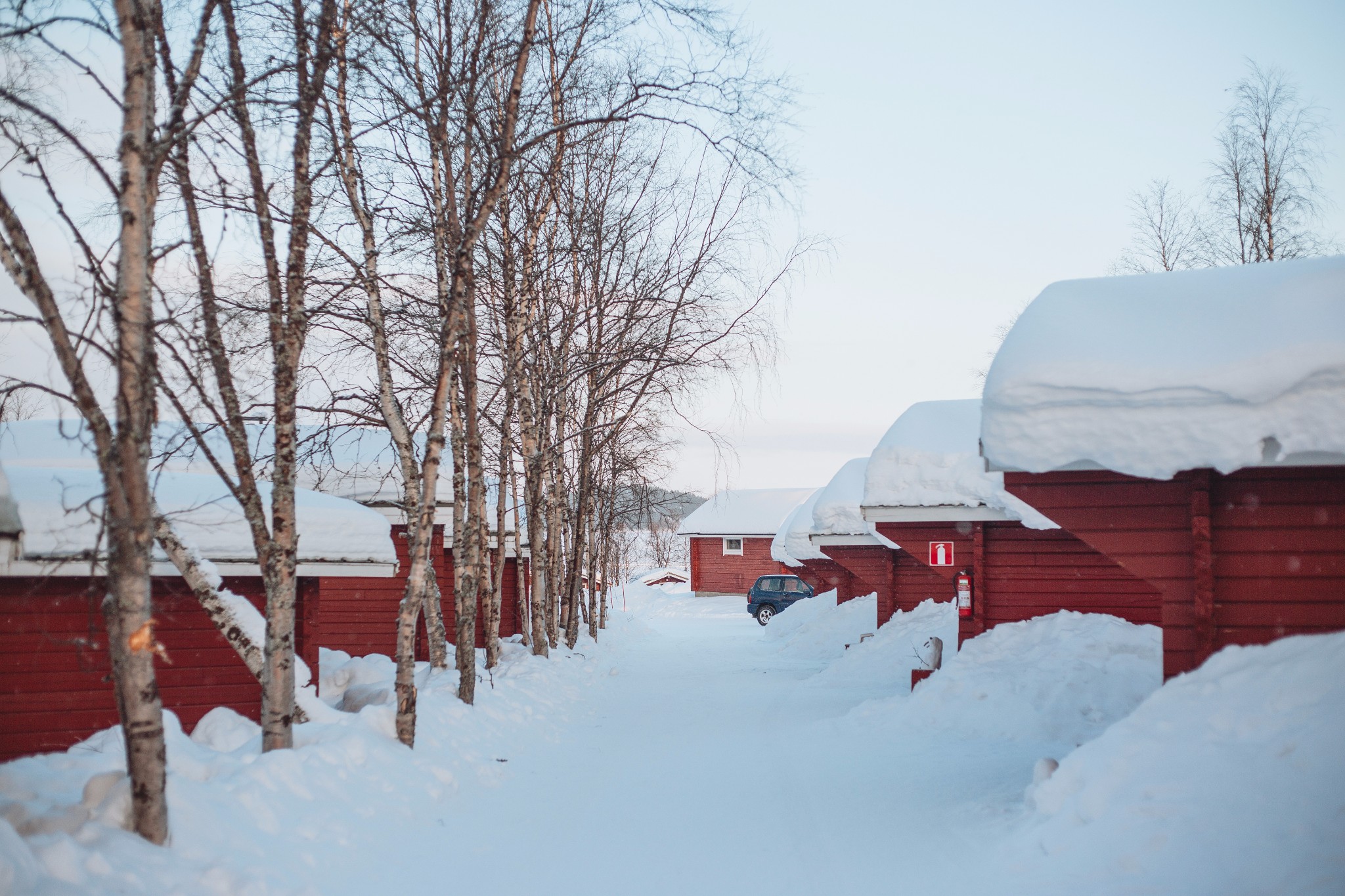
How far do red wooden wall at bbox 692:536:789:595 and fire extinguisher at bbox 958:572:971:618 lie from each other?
124ft

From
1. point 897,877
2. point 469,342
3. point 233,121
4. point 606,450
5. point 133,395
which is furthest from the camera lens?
point 606,450

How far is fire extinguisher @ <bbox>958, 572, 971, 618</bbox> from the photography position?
12.5 m

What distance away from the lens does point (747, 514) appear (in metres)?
51.9

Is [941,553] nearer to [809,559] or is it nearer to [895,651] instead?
[895,651]

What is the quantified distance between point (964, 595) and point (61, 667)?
10.3 metres

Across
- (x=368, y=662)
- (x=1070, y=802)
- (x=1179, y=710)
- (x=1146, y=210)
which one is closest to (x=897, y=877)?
(x=1070, y=802)

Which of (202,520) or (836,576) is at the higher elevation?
(202,520)

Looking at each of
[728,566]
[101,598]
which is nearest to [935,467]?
[101,598]

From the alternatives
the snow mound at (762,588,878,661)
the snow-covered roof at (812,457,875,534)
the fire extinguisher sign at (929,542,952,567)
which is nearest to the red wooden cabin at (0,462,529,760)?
the fire extinguisher sign at (929,542,952,567)

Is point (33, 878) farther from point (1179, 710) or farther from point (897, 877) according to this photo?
point (1179, 710)

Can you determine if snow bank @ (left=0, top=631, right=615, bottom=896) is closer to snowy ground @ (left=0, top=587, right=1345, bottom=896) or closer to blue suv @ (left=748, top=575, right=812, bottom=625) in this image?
snowy ground @ (left=0, top=587, right=1345, bottom=896)

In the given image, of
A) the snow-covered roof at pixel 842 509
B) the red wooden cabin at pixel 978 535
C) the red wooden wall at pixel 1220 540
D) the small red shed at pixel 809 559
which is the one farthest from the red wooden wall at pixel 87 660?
the small red shed at pixel 809 559

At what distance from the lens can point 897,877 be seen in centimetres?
557

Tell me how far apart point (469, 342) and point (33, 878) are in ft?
22.1
